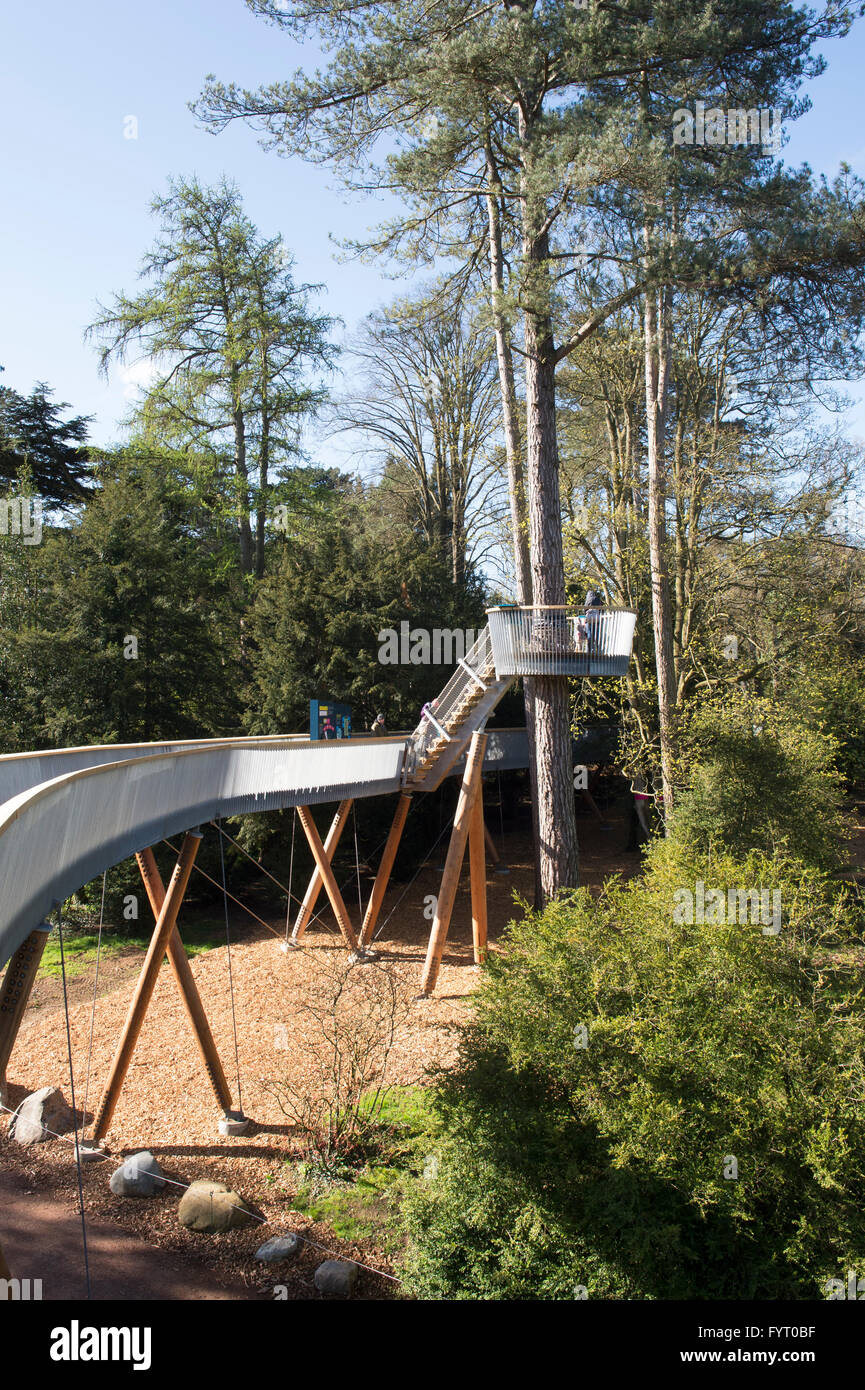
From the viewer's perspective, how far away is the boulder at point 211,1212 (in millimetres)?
8359

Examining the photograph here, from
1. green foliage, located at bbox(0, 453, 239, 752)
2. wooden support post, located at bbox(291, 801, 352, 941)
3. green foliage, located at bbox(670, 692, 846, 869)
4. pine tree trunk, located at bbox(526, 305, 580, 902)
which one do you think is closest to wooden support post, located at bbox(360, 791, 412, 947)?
wooden support post, located at bbox(291, 801, 352, 941)

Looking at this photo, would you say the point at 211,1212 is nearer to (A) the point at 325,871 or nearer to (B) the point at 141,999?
(B) the point at 141,999

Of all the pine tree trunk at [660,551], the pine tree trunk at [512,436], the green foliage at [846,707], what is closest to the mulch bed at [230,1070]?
the pine tree trunk at [512,436]

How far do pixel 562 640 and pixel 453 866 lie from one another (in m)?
3.92

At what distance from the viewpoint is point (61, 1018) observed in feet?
49.6

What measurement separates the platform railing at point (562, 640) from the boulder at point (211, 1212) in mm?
8276

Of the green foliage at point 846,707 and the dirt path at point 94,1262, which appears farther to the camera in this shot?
the green foliage at point 846,707

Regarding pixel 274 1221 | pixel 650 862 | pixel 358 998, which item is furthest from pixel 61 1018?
pixel 650 862

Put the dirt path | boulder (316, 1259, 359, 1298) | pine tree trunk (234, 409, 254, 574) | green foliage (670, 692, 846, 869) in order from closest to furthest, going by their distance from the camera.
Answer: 1. the dirt path
2. boulder (316, 1259, 359, 1298)
3. green foliage (670, 692, 846, 869)
4. pine tree trunk (234, 409, 254, 574)

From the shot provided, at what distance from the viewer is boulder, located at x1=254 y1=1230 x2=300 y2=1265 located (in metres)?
7.83

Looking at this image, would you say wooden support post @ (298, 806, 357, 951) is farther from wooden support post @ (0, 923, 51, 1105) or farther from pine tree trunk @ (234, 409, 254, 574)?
pine tree trunk @ (234, 409, 254, 574)

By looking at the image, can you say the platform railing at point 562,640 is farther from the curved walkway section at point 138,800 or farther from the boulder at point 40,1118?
the boulder at point 40,1118

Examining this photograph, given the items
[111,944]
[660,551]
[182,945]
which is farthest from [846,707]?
[182,945]

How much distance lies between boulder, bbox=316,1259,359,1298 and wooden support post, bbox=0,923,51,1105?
3.56 metres
